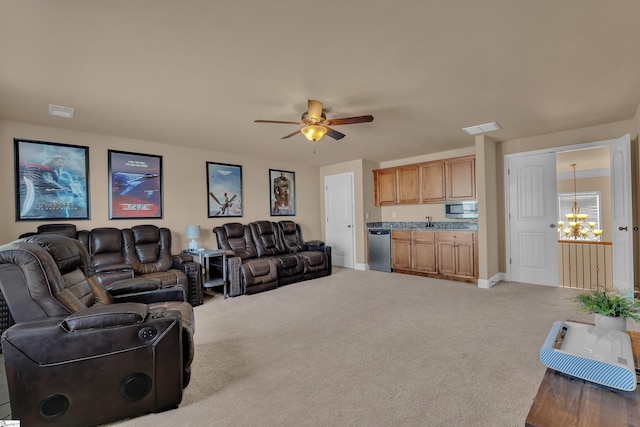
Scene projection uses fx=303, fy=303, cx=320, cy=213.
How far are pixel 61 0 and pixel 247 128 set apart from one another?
247cm

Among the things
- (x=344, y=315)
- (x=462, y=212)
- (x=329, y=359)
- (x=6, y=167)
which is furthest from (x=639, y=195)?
(x=6, y=167)

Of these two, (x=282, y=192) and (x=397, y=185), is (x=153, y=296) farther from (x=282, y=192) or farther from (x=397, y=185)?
(x=397, y=185)

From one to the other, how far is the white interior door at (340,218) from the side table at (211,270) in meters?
2.99

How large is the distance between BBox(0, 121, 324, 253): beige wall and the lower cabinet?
2102 millimetres

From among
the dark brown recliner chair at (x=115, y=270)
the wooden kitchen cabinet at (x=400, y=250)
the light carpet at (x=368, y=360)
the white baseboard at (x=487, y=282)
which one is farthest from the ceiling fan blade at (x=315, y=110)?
the white baseboard at (x=487, y=282)

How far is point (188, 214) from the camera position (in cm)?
512

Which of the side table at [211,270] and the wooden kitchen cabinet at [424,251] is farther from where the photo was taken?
the wooden kitchen cabinet at [424,251]

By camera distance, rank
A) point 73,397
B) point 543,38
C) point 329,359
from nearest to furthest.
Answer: point 73,397 < point 543,38 < point 329,359

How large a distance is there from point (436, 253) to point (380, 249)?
45.7 inches

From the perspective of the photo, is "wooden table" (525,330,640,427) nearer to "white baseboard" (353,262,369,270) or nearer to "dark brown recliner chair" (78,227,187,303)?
"dark brown recliner chair" (78,227,187,303)

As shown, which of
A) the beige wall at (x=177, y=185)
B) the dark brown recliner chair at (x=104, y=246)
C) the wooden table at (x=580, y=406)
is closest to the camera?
the wooden table at (x=580, y=406)

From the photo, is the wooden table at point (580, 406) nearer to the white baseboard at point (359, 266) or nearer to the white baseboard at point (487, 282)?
the white baseboard at point (487, 282)

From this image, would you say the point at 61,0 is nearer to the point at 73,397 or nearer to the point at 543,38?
the point at 73,397

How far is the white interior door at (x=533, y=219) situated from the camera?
15.5 feet
